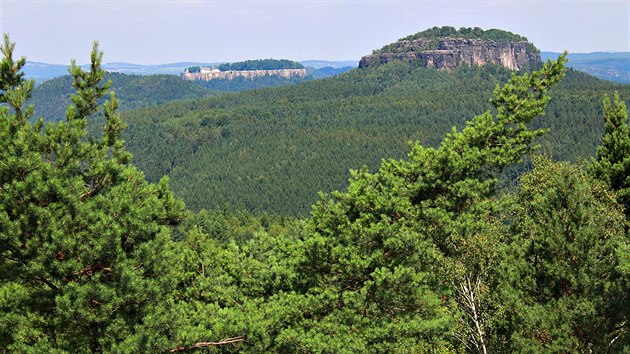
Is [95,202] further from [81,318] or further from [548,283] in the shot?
[548,283]

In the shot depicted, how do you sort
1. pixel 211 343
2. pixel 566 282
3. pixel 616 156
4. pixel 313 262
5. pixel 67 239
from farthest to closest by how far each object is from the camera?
pixel 616 156 < pixel 313 262 < pixel 211 343 < pixel 566 282 < pixel 67 239

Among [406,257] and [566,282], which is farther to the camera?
[406,257]

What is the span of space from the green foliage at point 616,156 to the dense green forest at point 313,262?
327 centimetres

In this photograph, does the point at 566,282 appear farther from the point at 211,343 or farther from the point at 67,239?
the point at 67,239

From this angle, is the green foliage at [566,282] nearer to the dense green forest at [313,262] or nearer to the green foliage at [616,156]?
the dense green forest at [313,262]

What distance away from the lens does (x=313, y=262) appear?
68.8 feet

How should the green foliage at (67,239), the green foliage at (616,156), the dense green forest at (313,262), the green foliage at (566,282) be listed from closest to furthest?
the green foliage at (67,239)
the dense green forest at (313,262)
the green foliage at (566,282)
the green foliage at (616,156)

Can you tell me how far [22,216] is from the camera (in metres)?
14.2

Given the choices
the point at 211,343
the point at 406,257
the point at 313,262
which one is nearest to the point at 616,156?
the point at 406,257

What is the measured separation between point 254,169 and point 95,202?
17391cm

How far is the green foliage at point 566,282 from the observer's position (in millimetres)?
15312

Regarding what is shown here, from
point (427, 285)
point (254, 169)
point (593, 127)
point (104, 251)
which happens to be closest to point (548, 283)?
point (427, 285)

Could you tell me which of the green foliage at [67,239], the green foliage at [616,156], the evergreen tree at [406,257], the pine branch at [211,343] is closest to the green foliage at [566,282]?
the evergreen tree at [406,257]

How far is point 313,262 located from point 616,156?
1763cm
